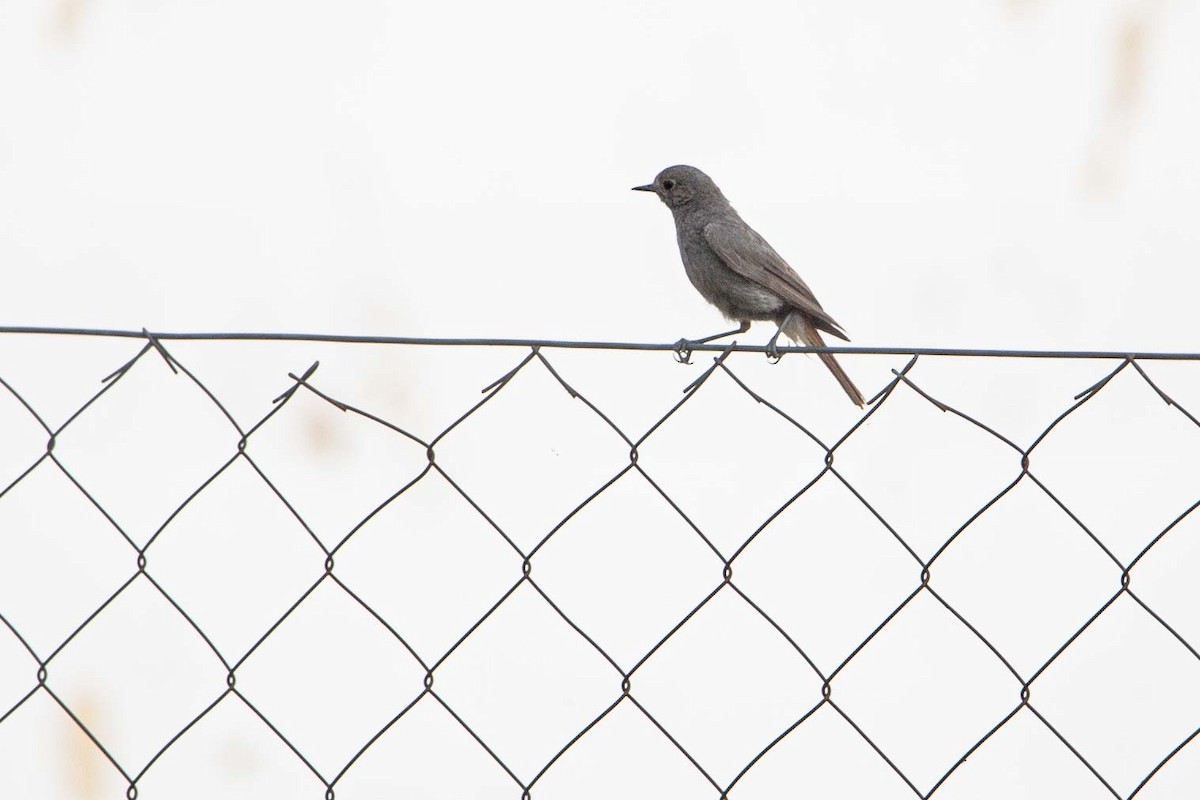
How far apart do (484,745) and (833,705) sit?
496 mm

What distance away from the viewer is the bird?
436cm

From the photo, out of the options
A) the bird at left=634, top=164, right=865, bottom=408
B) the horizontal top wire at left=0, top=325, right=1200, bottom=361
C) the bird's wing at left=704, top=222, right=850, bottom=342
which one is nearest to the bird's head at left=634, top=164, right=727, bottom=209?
the bird at left=634, top=164, right=865, bottom=408

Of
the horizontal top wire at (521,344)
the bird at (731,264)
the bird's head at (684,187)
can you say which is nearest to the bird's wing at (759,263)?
the bird at (731,264)

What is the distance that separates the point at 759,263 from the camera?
4457 millimetres

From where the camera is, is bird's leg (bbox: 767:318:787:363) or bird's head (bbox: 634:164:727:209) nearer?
bird's leg (bbox: 767:318:787:363)

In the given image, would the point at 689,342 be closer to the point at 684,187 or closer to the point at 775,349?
the point at 775,349

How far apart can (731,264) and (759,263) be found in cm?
9

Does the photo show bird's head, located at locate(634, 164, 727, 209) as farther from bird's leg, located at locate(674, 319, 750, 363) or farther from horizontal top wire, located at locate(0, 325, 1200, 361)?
horizontal top wire, located at locate(0, 325, 1200, 361)

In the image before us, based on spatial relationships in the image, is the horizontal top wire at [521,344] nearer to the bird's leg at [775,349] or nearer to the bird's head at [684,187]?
the bird's leg at [775,349]

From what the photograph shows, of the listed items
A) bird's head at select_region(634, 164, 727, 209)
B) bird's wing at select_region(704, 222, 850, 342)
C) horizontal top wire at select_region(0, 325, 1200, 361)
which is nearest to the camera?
horizontal top wire at select_region(0, 325, 1200, 361)

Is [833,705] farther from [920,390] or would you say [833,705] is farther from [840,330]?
[840,330]

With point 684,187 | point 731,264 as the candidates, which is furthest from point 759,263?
point 684,187

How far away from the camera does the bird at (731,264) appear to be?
4.36 metres

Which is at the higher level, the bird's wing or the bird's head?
the bird's head
